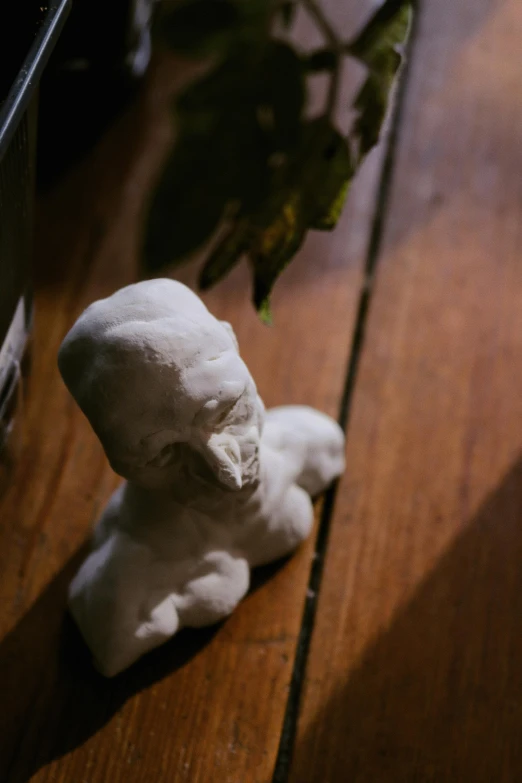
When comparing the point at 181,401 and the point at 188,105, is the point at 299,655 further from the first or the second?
the point at 188,105

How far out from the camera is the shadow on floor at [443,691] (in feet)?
2.04

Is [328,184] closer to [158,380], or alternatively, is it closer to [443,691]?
[158,380]

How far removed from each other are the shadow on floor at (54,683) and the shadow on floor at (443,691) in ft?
0.37

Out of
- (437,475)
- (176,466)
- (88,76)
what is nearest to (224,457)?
(176,466)

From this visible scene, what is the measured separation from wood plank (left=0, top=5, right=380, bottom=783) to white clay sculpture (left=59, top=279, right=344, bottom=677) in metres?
0.03

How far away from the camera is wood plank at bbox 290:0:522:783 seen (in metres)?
0.64

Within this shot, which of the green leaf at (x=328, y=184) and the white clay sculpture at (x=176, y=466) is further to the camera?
the green leaf at (x=328, y=184)

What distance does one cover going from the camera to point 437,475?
75 cm

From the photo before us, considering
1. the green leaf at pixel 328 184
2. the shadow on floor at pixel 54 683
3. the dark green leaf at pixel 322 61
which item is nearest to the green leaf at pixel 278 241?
the green leaf at pixel 328 184

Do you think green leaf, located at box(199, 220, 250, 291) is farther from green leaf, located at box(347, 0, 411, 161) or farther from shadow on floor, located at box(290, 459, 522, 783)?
shadow on floor, located at box(290, 459, 522, 783)

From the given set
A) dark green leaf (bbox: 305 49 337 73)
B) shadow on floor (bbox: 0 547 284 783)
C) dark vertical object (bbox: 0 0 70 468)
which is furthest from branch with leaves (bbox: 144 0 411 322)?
shadow on floor (bbox: 0 547 284 783)

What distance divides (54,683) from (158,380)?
0.87ft

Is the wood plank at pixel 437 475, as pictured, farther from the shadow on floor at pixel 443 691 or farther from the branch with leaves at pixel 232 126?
the branch with leaves at pixel 232 126

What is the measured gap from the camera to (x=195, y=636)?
0.66 m
